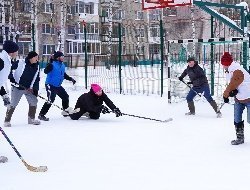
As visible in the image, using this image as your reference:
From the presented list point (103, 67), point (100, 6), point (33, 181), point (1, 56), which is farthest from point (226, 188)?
point (100, 6)

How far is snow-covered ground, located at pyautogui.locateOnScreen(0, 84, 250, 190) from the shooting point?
4484mm

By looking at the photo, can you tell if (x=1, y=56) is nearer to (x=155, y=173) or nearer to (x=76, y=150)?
(x=76, y=150)

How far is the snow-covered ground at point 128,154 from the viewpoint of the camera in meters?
4.48

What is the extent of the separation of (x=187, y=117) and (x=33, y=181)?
5216 millimetres

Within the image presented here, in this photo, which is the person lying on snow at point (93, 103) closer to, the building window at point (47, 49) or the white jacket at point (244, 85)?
the white jacket at point (244, 85)

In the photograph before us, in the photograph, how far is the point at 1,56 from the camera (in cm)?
565

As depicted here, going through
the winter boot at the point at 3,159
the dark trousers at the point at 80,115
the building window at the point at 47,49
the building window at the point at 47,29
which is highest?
the building window at the point at 47,29

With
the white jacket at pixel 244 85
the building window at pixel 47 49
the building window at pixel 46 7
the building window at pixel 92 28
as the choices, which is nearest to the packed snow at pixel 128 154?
the white jacket at pixel 244 85

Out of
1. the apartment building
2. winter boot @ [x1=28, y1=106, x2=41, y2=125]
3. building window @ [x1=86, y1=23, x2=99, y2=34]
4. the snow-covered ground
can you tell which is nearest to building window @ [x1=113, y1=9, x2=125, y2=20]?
the apartment building

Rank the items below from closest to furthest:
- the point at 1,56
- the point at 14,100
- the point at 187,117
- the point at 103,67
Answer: the point at 1,56, the point at 14,100, the point at 187,117, the point at 103,67

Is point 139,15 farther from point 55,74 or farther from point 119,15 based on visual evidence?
point 55,74

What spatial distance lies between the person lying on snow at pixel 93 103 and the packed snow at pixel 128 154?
0.17 meters

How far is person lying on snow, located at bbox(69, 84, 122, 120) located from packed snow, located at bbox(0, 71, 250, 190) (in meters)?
0.17

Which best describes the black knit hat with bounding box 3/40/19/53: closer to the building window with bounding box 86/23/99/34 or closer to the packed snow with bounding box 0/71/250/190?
the packed snow with bounding box 0/71/250/190
